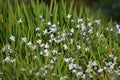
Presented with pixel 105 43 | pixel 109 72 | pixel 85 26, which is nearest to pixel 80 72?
pixel 109 72

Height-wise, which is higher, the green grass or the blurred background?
the blurred background

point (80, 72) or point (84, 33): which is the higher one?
point (84, 33)

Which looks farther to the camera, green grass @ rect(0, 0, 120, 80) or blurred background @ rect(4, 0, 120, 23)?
blurred background @ rect(4, 0, 120, 23)

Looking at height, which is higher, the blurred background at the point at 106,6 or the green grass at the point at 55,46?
the blurred background at the point at 106,6

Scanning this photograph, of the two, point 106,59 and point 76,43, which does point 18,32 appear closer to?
point 76,43

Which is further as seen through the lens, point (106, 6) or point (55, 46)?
point (106, 6)

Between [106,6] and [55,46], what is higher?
[106,6]

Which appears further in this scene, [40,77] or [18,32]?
[18,32]

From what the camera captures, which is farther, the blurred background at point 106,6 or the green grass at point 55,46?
the blurred background at point 106,6
